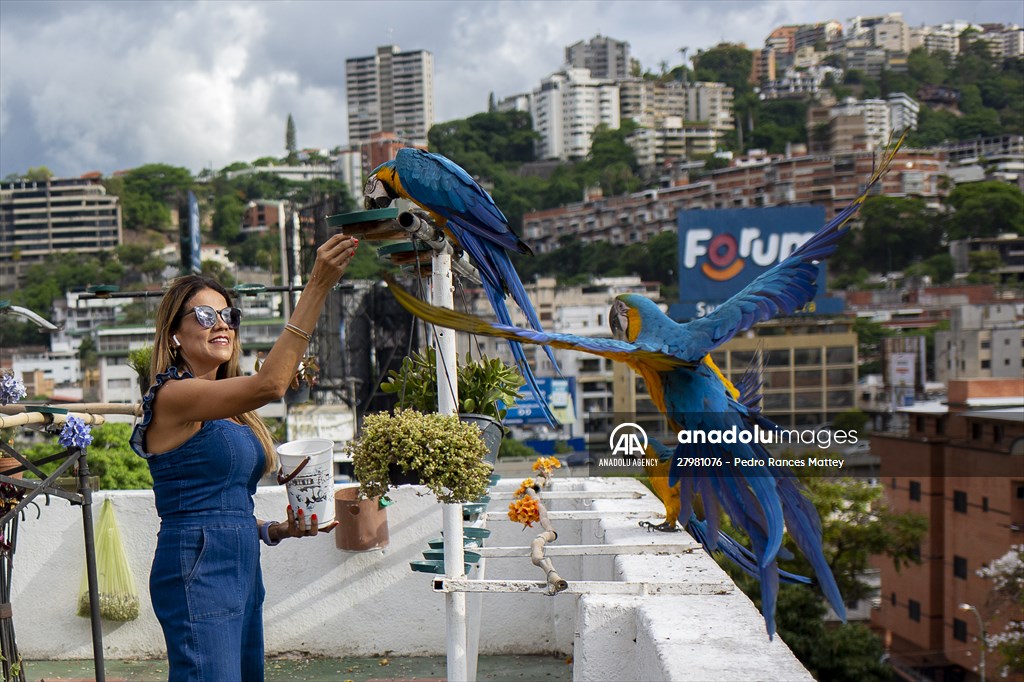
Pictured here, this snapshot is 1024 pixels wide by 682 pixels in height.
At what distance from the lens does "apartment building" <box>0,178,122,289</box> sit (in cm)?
9081

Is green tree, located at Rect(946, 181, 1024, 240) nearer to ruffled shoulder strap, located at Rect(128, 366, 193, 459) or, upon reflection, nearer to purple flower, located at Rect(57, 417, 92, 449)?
purple flower, located at Rect(57, 417, 92, 449)

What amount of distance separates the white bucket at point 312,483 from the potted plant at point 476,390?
0.65m

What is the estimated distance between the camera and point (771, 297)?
2902 mm

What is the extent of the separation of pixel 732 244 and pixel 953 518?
20976 mm

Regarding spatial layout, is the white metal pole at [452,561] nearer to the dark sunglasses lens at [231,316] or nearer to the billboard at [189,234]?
the dark sunglasses lens at [231,316]

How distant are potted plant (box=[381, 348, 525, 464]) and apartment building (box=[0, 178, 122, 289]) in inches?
3643

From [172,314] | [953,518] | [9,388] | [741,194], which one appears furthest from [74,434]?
[741,194]

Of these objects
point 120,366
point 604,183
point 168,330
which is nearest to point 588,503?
point 168,330

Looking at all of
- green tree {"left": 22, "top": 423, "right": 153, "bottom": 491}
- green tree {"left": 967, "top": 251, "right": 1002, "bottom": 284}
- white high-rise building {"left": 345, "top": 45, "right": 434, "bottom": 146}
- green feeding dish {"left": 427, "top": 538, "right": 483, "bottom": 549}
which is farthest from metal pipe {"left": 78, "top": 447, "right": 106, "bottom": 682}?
white high-rise building {"left": 345, "top": 45, "right": 434, "bottom": 146}

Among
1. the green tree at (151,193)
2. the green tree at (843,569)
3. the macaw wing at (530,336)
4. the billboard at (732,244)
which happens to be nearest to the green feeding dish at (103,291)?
the macaw wing at (530,336)

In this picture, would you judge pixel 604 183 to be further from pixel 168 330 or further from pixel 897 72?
pixel 168 330

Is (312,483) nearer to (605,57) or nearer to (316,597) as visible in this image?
(316,597)

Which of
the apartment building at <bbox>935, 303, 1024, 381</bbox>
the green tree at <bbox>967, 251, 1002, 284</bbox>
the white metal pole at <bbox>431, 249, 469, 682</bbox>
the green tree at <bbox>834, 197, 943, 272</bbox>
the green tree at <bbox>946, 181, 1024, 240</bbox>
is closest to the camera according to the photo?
the white metal pole at <bbox>431, 249, 469, 682</bbox>

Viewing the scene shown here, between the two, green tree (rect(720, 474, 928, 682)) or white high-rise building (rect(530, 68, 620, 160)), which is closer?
green tree (rect(720, 474, 928, 682))
